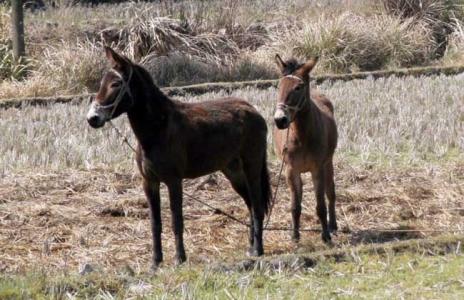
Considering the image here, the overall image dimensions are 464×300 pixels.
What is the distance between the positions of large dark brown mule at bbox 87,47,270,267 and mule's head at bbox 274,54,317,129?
388mm

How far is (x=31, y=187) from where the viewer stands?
10.3 metres

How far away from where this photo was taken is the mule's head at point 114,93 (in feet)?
25.1

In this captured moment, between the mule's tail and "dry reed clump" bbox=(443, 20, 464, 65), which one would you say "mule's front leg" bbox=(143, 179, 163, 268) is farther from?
"dry reed clump" bbox=(443, 20, 464, 65)

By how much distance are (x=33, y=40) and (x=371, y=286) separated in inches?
694

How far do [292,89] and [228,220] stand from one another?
61.8 inches

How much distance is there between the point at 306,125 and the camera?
916 centimetres

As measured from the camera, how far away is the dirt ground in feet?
27.6

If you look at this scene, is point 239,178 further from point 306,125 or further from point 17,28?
point 17,28

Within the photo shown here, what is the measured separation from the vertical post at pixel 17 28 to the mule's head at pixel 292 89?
11.9m

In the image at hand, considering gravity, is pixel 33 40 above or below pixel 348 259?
below

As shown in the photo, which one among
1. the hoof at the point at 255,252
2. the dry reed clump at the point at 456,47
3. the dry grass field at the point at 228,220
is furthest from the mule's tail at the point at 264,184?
the dry reed clump at the point at 456,47

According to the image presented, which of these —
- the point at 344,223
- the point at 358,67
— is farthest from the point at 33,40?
the point at 344,223

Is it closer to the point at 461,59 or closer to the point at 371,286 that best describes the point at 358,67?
the point at 461,59

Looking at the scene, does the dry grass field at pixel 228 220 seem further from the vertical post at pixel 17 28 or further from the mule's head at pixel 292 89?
the vertical post at pixel 17 28
